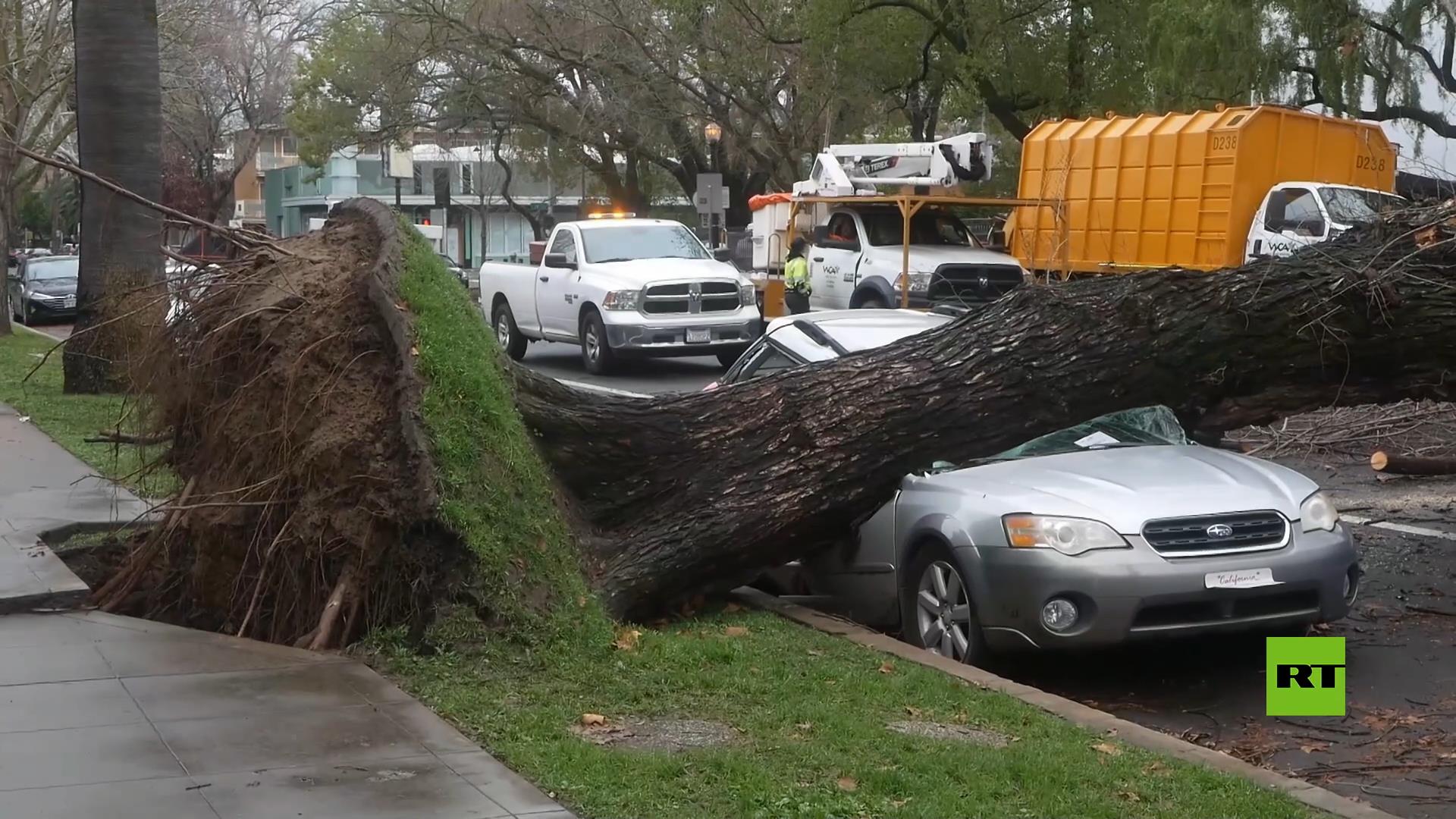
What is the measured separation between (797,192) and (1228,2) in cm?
849

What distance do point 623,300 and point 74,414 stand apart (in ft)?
22.7

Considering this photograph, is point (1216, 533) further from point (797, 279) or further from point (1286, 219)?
point (797, 279)

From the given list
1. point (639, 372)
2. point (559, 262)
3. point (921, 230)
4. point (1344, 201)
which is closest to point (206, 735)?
point (639, 372)

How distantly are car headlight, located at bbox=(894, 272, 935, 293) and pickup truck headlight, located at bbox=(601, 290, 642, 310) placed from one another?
3659 mm

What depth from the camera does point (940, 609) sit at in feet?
23.8

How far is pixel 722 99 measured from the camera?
3709 centimetres

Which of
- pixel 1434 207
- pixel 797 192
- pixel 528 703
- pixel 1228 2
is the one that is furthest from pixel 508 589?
pixel 1228 2

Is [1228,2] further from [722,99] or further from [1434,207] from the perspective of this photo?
[1434,207]

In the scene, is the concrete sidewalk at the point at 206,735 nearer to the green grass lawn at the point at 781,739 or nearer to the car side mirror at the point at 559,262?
the green grass lawn at the point at 781,739

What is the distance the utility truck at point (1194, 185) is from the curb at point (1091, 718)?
527 inches

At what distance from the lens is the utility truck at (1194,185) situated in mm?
20656

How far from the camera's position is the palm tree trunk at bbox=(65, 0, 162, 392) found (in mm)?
16672

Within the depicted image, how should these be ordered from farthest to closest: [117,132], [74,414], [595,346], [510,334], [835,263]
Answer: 1. [510,334]
2. [835,263]
3. [595,346]
4. [117,132]
5. [74,414]

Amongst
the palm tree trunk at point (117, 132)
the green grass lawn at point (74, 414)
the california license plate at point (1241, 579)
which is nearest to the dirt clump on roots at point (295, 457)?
the green grass lawn at point (74, 414)
